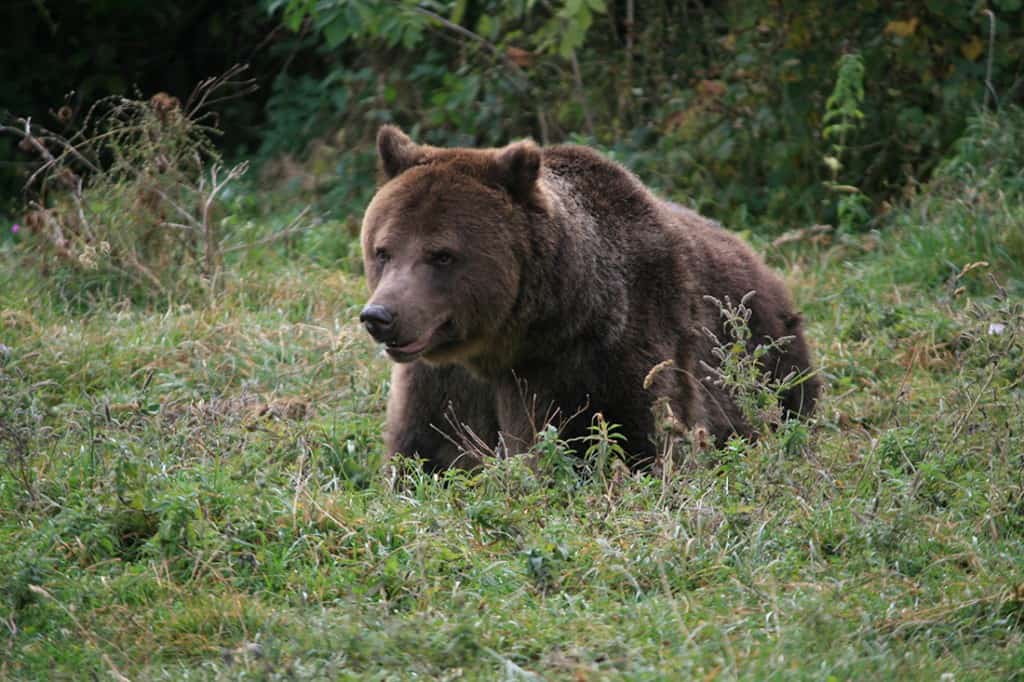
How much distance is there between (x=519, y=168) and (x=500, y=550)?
1.71 metres

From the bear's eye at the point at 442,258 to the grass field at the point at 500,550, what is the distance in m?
0.71

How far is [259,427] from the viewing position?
570 centimetres

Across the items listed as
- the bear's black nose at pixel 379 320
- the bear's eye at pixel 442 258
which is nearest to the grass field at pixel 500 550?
the bear's black nose at pixel 379 320

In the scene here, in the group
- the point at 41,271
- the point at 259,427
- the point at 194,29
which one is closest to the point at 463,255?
the point at 259,427

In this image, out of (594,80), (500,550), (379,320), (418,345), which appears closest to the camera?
(500,550)

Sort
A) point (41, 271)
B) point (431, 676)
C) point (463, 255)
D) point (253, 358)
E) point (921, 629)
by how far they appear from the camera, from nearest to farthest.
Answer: point (431, 676) → point (921, 629) → point (463, 255) → point (253, 358) → point (41, 271)

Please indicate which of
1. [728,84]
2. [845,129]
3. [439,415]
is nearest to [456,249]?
[439,415]

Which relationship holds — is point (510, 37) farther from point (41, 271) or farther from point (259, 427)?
point (259, 427)

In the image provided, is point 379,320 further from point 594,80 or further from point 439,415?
point 594,80

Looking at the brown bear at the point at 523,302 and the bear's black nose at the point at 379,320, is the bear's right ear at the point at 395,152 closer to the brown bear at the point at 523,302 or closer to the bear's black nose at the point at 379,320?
the brown bear at the point at 523,302

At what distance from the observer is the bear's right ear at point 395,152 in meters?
5.51

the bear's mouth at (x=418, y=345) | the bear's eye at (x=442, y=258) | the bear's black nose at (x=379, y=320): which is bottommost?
the bear's mouth at (x=418, y=345)

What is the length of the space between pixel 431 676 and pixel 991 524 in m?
1.89

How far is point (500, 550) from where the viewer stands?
13.8 feet
